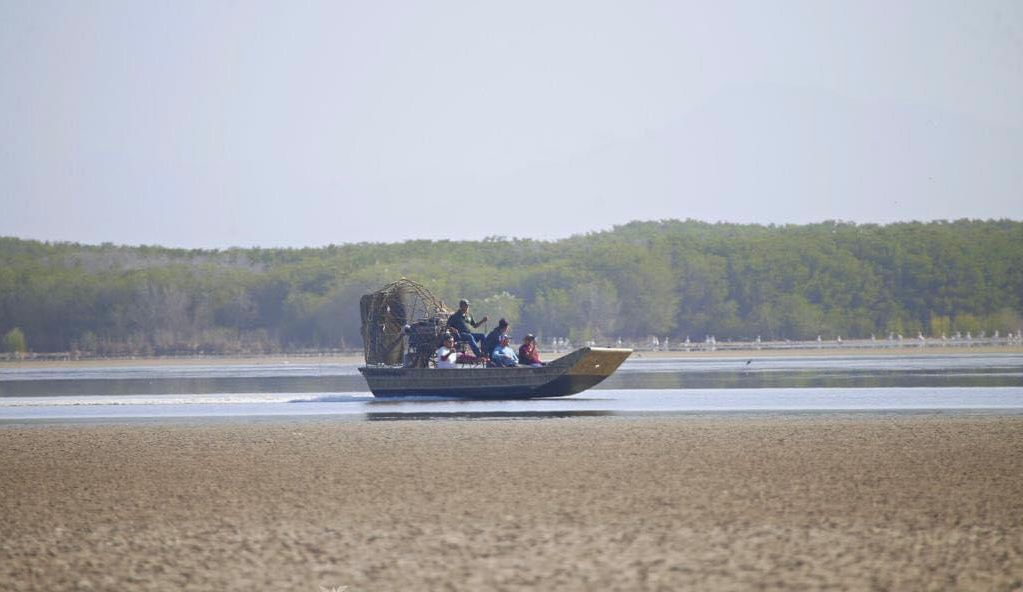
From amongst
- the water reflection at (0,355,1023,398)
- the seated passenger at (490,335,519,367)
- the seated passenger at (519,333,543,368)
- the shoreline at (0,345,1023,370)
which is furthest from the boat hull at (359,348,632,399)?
the shoreline at (0,345,1023,370)

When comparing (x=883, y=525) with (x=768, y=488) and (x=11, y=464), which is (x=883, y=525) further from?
(x=11, y=464)

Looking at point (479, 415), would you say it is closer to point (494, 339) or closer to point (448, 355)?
point (494, 339)

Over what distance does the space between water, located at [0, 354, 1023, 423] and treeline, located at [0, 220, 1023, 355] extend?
207 ft

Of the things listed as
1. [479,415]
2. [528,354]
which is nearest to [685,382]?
[528,354]

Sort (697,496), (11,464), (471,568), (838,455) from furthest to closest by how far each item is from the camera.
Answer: (11,464)
(838,455)
(697,496)
(471,568)

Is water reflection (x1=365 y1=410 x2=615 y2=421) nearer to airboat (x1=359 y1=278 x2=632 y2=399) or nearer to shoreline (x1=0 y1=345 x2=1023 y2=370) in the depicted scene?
airboat (x1=359 y1=278 x2=632 y2=399)

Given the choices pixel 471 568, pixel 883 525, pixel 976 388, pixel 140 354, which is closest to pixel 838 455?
pixel 883 525

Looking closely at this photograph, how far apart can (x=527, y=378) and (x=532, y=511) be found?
17.4 meters

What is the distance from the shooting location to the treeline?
369 feet

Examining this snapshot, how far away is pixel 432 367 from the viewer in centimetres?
3294

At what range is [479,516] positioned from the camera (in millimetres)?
13812

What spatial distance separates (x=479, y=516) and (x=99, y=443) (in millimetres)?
10674

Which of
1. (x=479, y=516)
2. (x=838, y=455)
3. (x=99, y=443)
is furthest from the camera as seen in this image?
(x=99, y=443)

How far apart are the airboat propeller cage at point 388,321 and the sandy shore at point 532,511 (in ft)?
41.5
